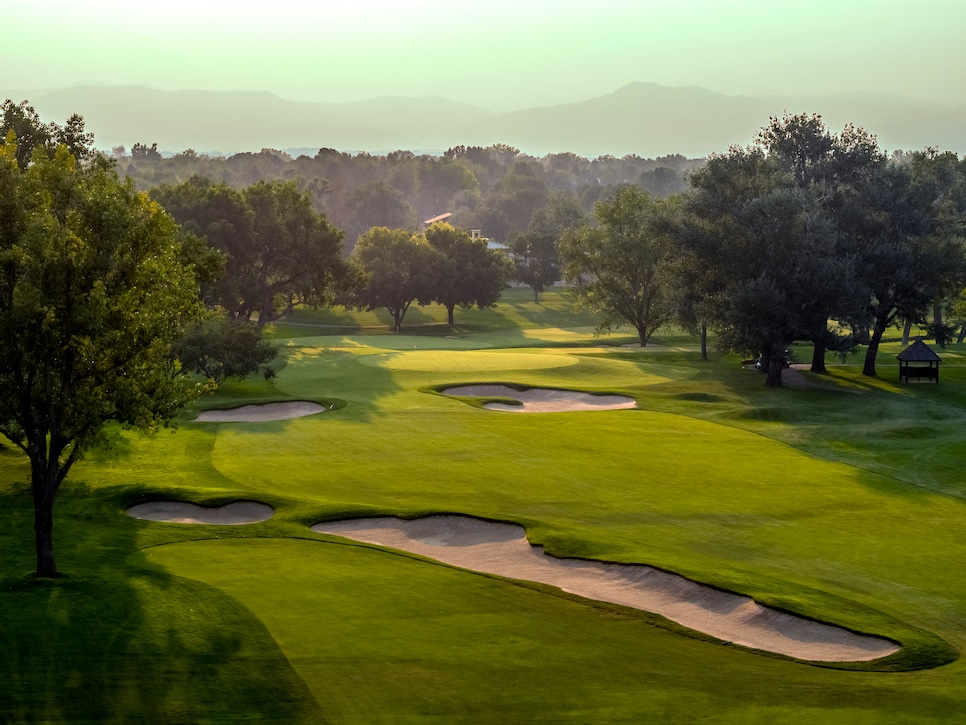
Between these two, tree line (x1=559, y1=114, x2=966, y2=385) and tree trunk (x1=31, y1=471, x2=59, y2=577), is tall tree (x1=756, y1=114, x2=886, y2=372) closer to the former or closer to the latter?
tree line (x1=559, y1=114, x2=966, y2=385)

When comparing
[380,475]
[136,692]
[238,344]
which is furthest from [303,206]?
[136,692]

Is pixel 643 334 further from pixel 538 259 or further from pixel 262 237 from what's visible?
pixel 538 259

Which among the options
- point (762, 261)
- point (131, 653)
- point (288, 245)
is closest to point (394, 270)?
point (288, 245)

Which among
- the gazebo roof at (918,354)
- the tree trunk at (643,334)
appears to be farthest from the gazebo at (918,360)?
the tree trunk at (643,334)

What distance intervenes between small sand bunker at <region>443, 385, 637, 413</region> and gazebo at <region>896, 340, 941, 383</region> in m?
19.3

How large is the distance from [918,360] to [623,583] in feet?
150

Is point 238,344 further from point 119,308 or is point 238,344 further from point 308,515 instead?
point 119,308

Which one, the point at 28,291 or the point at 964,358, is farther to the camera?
the point at 964,358

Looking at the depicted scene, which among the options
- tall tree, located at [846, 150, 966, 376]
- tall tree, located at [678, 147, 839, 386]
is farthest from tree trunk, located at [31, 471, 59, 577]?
tall tree, located at [846, 150, 966, 376]

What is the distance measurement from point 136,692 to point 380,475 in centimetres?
2019

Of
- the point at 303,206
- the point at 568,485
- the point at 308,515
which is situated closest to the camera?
the point at 308,515

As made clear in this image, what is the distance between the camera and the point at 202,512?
33344mm

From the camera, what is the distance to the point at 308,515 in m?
32.3

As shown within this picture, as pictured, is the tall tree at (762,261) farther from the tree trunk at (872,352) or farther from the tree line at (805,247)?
the tree trunk at (872,352)
